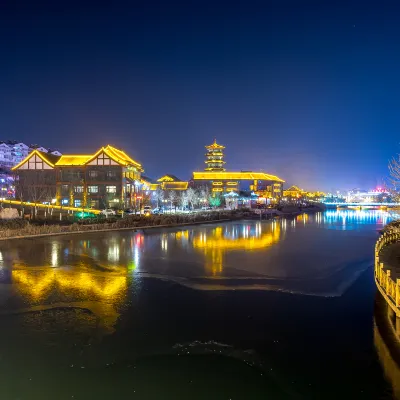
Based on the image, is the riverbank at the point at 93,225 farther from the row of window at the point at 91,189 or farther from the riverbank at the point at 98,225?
the row of window at the point at 91,189

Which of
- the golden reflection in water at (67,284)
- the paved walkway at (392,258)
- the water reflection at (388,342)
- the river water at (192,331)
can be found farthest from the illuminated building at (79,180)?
the water reflection at (388,342)

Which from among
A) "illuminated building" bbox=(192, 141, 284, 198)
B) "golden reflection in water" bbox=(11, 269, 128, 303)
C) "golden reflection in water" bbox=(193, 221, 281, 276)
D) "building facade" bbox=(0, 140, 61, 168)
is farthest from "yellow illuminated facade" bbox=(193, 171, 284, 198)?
"golden reflection in water" bbox=(11, 269, 128, 303)

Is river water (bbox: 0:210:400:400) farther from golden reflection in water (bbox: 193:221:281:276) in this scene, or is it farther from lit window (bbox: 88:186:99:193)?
lit window (bbox: 88:186:99:193)

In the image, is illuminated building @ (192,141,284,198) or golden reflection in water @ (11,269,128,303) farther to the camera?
illuminated building @ (192,141,284,198)

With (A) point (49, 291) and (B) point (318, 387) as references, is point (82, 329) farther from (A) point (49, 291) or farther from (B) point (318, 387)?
(B) point (318, 387)

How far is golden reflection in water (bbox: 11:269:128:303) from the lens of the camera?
479 inches

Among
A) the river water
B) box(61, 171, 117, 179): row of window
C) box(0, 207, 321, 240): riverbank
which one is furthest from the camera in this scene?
box(61, 171, 117, 179): row of window

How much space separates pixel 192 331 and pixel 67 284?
6404 mm

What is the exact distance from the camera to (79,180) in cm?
4766

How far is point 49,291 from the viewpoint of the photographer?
41.4ft

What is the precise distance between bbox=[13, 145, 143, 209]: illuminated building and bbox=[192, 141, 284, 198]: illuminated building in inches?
1492

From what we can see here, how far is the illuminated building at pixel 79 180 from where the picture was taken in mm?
46594

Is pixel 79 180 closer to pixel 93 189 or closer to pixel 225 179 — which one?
pixel 93 189

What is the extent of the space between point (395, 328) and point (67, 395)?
788 centimetres
